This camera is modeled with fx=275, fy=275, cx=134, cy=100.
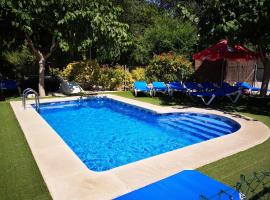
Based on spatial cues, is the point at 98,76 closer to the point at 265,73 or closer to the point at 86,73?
the point at 86,73

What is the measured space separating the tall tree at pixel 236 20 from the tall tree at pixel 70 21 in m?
5.79

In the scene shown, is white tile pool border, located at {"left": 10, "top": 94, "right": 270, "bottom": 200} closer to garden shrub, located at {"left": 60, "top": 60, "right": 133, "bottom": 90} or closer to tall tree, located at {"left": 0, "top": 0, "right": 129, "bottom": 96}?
tall tree, located at {"left": 0, "top": 0, "right": 129, "bottom": 96}

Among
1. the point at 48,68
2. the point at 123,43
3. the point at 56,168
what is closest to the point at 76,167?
the point at 56,168

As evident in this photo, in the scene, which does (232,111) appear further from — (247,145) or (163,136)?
(247,145)

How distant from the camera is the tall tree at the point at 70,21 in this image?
13852mm

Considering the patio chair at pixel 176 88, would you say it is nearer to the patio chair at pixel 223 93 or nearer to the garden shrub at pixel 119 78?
the patio chair at pixel 223 93

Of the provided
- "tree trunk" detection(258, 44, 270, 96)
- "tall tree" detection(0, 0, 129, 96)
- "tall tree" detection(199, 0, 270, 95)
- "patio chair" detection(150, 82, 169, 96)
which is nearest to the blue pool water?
"patio chair" detection(150, 82, 169, 96)

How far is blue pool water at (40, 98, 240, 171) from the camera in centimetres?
849

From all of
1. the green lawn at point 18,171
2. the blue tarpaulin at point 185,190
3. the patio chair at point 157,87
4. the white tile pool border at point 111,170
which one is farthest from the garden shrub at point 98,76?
the blue tarpaulin at point 185,190

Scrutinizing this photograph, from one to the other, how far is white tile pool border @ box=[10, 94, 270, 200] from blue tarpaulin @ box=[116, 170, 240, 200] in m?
0.79

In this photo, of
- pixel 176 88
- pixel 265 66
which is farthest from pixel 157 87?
pixel 265 66

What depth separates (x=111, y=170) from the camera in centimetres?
583

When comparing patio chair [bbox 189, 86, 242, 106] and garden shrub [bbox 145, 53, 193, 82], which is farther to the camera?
garden shrub [bbox 145, 53, 193, 82]

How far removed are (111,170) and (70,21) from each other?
35.9ft
